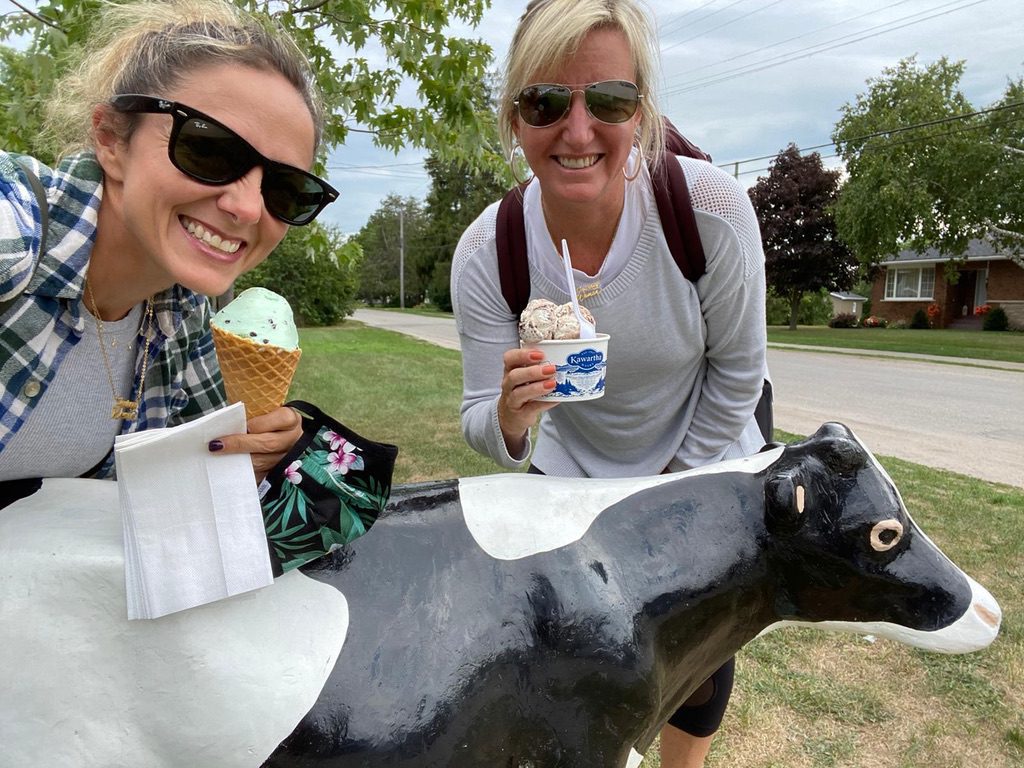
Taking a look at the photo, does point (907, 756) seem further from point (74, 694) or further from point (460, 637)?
point (74, 694)

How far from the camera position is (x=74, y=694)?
1303mm

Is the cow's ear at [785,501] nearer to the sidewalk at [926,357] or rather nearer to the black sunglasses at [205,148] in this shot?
the black sunglasses at [205,148]

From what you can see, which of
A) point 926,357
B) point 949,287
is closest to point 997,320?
point 949,287

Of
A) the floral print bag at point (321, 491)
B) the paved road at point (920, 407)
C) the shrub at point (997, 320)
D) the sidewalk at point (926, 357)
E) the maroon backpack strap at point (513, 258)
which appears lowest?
the shrub at point (997, 320)

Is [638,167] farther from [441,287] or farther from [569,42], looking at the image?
[441,287]

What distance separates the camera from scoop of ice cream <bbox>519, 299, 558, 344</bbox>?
1719 millimetres

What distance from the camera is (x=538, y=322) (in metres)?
1.74

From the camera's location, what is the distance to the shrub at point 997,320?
3225 centimetres

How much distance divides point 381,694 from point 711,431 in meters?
1.12

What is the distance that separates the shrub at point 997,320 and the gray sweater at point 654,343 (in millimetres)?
35770

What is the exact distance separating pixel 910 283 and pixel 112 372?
147 feet

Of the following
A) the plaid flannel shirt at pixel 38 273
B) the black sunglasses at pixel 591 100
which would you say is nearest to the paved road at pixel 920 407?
the black sunglasses at pixel 591 100

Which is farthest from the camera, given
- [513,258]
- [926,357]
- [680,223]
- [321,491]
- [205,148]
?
[926,357]

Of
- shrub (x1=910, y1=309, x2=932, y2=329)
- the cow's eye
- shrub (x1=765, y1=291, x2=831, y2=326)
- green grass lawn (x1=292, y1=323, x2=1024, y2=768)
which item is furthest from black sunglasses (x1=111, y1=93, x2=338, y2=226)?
shrub (x1=765, y1=291, x2=831, y2=326)
